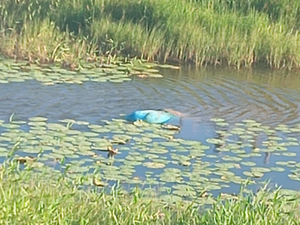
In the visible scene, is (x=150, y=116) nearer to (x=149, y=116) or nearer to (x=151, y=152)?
(x=149, y=116)

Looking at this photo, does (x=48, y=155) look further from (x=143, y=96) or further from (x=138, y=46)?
(x=138, y=46)

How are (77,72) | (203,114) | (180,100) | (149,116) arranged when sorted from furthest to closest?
(77,72) < (180,100) < (203,114) < (149,116)

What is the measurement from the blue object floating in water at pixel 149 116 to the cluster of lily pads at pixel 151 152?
11 cm

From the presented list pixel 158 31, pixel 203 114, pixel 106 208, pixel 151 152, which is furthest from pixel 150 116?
pixel 158 31

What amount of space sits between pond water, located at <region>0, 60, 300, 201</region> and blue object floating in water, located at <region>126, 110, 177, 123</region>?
190 millimetres

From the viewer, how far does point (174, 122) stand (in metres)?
7.62

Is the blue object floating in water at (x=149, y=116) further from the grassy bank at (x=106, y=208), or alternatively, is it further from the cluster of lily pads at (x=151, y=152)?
the grassy bank at (x=106, y=208)

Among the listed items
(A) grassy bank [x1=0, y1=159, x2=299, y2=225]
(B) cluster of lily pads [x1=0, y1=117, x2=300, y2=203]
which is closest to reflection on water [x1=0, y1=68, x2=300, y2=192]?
(B) cluster of lily pads [x1=0, y1=117, x2=300, y2=203]

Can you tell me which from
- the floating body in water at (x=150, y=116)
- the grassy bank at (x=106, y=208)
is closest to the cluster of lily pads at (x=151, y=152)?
the floating body in water at (x=150, y=116)

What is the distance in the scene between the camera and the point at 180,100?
333 inches

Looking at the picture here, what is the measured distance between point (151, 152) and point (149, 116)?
3.10 feet

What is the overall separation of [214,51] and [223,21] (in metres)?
0.59

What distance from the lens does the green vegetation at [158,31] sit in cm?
1039

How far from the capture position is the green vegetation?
10.4m
